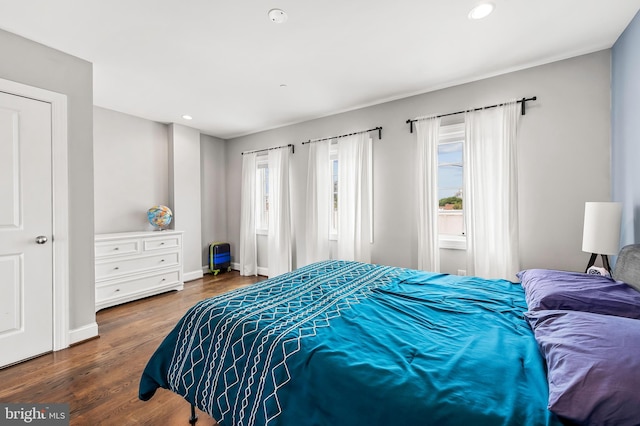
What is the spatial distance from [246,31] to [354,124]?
2040 mm

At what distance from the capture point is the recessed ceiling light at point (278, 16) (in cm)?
200

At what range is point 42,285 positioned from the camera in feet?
7.89

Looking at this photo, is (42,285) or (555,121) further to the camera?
(555,121)

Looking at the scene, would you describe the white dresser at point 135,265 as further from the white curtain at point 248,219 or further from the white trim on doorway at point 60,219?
the white curtain at point 248,219

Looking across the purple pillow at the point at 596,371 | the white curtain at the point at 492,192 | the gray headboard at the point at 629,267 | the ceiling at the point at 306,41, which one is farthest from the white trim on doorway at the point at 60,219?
the gray headboard at the point at 629,267

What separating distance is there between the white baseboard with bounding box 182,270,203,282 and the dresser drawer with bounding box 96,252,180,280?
0.55 metres

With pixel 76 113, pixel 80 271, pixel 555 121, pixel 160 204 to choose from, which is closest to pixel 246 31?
pixel 76 113

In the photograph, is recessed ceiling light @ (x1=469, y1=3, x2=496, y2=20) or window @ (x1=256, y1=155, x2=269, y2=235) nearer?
recessed ceiling light @ (x1=469, y1=3, x2=496, y2=20)

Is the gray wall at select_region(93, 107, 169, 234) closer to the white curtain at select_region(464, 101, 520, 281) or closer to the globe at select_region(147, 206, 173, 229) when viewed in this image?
the globe at select_region(147, 206, 173, 229)

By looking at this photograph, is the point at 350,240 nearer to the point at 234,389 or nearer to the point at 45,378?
the point at 234,389

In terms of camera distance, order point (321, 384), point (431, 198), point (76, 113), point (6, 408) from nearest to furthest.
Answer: point (321, 384) < point (6, 408) < point (76, 113) < point (431, 198)

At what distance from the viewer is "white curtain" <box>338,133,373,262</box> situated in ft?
12.2

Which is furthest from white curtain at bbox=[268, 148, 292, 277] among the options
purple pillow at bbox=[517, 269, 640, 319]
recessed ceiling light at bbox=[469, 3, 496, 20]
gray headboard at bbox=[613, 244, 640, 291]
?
gray headboard at bbox=[613, 244, 640, 291]

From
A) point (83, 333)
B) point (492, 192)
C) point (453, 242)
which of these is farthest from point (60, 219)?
point (492, 192)
